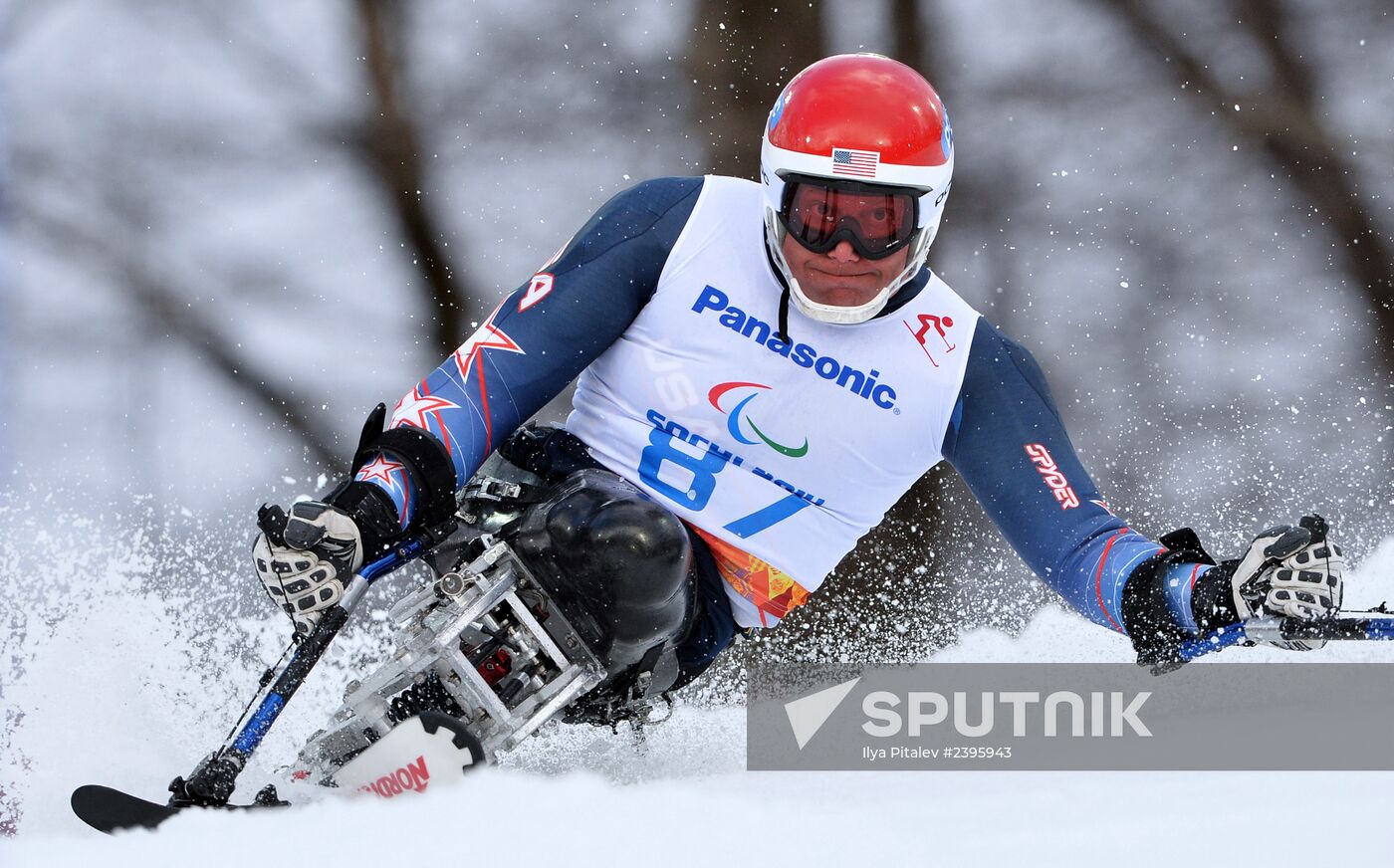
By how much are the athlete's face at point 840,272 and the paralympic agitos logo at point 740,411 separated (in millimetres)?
262

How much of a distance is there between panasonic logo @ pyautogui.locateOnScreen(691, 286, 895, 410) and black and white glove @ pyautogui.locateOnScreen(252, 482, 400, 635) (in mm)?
867

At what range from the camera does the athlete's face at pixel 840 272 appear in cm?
323

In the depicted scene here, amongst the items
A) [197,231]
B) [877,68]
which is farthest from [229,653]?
[877,68]

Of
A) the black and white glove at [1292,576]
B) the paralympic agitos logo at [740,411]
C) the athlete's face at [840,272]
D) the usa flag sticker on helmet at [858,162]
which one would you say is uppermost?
the usa flag sticker on helmet at [858,162]

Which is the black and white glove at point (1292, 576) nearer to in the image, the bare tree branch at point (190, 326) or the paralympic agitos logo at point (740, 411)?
the paralympic agitos logo at point (740, 411)

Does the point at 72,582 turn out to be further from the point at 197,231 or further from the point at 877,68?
the point at 877,68

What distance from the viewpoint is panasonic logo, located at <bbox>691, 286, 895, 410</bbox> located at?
134 inches

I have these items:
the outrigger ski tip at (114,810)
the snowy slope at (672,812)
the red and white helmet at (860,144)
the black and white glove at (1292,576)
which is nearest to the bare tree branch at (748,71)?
the snowy slope at (672,812)

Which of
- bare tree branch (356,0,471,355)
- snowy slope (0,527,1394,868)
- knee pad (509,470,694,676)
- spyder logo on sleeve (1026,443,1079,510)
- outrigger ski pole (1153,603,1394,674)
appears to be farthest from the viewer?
bare tree branch (356,0,471,355)

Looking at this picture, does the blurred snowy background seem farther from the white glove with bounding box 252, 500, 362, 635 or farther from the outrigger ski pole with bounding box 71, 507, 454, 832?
the white glove with bounding box 252, 500, 362, 635

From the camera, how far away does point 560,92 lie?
21.0 ft

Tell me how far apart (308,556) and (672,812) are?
789 mm

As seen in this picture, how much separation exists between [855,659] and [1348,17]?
318 centimetres

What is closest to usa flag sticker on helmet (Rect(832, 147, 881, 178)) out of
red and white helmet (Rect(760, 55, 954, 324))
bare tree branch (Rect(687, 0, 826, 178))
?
red and white helmet (Rect(760, 55, 954, 324))
